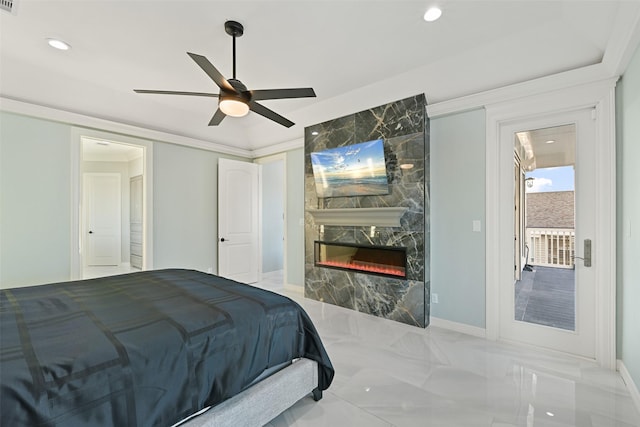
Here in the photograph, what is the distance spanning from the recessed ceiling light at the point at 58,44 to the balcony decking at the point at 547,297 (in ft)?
16.5

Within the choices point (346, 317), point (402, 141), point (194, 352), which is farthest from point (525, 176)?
point (194, 352)

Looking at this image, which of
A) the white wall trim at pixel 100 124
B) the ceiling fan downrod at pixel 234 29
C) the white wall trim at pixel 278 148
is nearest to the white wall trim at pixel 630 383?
the ceiling fan downrod at pixel 234 29

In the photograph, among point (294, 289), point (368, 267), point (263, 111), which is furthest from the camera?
point (294, 289)

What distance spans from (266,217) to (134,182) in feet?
11.3

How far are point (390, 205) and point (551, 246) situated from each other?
1644 mm

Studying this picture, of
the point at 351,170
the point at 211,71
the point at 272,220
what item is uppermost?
the point at 211,71

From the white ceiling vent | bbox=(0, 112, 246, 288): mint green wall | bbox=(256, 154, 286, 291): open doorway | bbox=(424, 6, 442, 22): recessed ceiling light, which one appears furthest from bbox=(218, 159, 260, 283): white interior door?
bbox=(424, 6, 442, 22): recessed ceiling light

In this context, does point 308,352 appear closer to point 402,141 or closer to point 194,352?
point 194,352

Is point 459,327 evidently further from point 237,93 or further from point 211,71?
point 211,71

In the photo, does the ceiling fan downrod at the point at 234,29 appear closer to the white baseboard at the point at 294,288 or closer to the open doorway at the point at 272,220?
the white baseboard at the point at 294,288

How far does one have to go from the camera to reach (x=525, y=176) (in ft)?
9.46

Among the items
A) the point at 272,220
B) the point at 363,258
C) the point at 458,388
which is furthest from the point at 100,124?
the point at 458,388

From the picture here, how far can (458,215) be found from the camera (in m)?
3.19

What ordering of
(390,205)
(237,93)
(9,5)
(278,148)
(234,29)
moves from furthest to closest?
1. (278,148)
2. (390,205)
3. (234,29)
4. (237,93)
5. (9,5)
